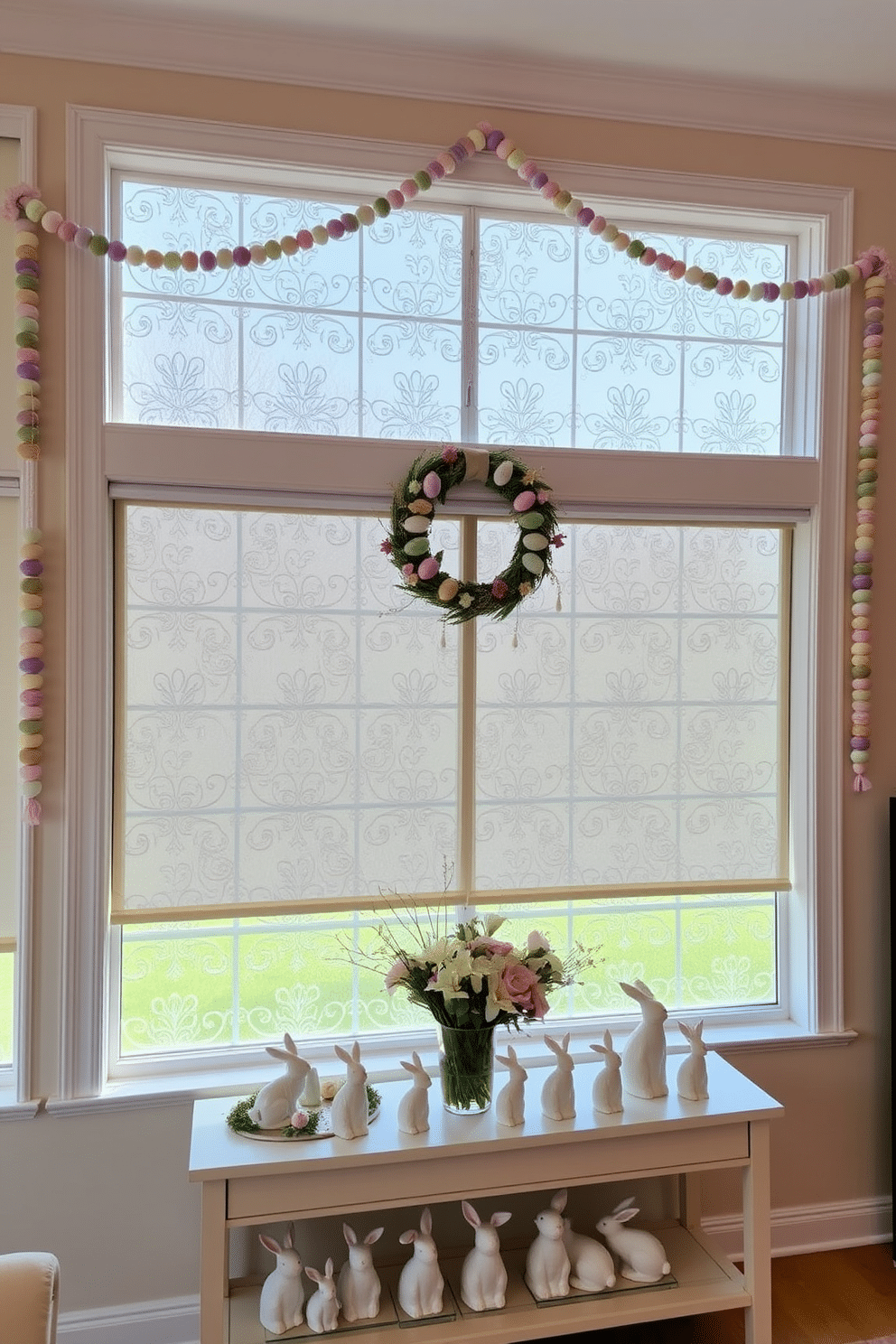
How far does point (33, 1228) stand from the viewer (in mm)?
2197

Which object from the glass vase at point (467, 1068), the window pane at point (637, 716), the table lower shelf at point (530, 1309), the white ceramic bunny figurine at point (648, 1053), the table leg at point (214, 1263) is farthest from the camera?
the window pane at point (637, 716)

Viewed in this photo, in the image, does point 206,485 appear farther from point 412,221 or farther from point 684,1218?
point 684,1218

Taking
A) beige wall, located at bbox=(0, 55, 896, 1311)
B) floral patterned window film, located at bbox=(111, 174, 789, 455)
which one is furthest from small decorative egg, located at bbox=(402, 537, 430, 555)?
beige wall, located at bbox=(0, 55, 896, 1311)

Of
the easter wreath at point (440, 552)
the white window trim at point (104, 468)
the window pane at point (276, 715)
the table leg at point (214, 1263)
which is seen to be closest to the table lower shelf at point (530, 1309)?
the table leg at point (214, 1263)

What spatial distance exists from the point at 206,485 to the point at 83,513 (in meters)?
0.29

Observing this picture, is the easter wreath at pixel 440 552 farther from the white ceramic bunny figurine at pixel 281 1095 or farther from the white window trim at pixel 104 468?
the white ceramic bunny figurine at pixel 281 1095

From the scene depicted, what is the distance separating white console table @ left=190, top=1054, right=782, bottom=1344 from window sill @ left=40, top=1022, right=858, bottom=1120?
8cm

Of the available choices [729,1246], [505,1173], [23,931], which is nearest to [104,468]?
[23,931]

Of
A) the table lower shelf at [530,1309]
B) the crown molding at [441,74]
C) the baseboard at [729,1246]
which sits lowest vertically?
the baseboard at [729,1246]

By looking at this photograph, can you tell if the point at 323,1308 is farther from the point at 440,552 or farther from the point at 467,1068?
the point at 440,552

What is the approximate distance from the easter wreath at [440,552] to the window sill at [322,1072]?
1126 millimetres

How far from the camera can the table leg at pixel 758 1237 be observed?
84.4 inches

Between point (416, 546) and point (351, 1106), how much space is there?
4.11ft

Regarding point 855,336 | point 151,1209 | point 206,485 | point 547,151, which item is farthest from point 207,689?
point 855,336
